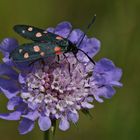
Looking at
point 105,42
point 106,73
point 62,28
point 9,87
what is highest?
point 62,28

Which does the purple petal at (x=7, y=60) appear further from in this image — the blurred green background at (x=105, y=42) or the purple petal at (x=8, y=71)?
the blurred green background at (x=105, y=42)

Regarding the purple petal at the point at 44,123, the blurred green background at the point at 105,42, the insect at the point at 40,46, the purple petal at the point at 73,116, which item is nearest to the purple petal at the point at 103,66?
the insect at the point at 40,46

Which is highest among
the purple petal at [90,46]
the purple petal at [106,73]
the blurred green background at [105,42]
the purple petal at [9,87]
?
the purple petal at [90,46]

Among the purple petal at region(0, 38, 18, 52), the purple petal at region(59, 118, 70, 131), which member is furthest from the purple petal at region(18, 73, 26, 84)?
the purple petal at region(59, 118, 70, 131)

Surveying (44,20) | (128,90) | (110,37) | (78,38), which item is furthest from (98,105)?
(78,38)

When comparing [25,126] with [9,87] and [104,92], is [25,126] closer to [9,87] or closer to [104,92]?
[9,87]

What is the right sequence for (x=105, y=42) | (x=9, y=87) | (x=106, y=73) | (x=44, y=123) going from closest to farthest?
(x=44, y=123) < (x=9, y=87) < (x=106, y=73) < (x=105, y=42)

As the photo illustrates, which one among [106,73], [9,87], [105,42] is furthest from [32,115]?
[105,42]

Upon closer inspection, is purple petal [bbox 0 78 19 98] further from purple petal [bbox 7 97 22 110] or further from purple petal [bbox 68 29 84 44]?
purple petal [bbox 68 29 84 44]
